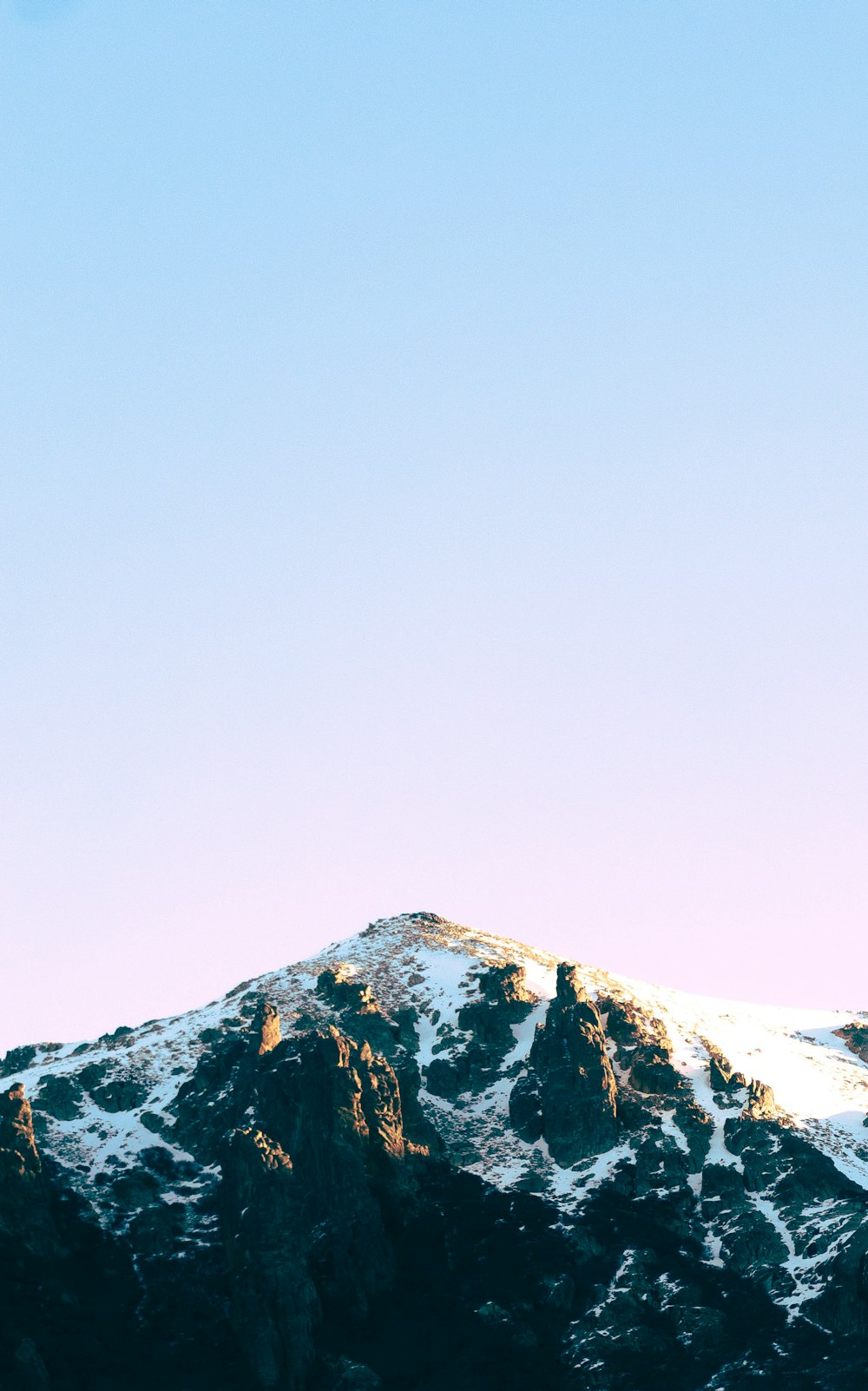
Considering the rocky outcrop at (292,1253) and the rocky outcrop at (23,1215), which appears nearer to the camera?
the rocky outcrop at (292,1253)

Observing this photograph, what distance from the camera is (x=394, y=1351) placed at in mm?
181375

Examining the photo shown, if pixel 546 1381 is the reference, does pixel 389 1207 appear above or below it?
above

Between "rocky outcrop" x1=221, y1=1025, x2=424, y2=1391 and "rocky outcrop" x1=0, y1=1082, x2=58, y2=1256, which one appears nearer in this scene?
"rocky outcrop" x1=221, y1=1025, x2=424, y2=1391

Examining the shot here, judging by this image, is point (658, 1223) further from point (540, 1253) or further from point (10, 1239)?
point (10, 1239)

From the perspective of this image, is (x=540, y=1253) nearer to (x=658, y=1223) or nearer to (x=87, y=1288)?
(x=658, y=1223)

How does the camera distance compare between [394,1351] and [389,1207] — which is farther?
[389,1207]

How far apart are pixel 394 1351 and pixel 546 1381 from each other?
17.5 metres

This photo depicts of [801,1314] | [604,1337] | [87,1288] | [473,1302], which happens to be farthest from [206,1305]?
[801,1314]

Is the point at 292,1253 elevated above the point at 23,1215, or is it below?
below

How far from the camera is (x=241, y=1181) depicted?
197m

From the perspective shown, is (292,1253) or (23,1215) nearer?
(292,1253)

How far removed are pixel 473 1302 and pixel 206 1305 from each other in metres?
31.4

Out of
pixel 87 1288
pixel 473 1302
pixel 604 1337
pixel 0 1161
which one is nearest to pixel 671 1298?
pixel 604 1337

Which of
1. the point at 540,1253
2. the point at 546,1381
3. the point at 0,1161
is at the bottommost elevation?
the point at 546,1381
